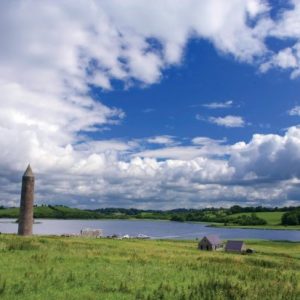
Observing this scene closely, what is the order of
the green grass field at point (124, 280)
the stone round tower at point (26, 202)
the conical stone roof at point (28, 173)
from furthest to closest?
1. the conical stone roof at point (28, 173)
2. the stone round tower at point (26, 202)
3. the green grass field at point (124, 280)

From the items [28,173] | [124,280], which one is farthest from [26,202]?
[124,280]

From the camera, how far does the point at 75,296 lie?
19.6 metres

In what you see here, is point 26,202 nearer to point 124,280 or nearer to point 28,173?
point 28,173

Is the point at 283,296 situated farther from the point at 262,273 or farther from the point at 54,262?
the point at 54,262

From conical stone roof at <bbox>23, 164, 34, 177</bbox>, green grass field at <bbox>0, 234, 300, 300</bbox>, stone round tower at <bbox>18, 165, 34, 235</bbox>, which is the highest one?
conical stone roof at <bbox>23, 164, 34, 177</bbox>

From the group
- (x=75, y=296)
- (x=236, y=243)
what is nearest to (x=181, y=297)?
(x=75, y=296)

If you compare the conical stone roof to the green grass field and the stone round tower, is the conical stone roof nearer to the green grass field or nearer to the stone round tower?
the stone round tower

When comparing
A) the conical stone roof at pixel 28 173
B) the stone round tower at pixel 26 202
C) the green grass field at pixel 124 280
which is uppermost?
the conical stone roof at pixel 28 173

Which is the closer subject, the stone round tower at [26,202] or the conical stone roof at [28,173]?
the stone round tower at [26,202]

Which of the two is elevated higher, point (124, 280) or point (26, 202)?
point (26, 202)

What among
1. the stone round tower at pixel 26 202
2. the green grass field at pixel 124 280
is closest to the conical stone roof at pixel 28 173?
the stone round tower at pixel 26 202

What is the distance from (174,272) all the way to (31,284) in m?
10.6

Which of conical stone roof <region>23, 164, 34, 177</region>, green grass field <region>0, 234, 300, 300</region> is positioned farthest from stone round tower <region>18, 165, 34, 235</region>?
green grass field <region>0, 234, 300, 300</region>

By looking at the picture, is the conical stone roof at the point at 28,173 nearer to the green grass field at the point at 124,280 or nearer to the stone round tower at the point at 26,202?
the stone round tower at the point at 26,202
